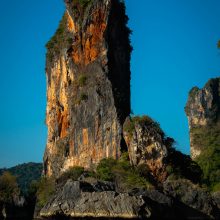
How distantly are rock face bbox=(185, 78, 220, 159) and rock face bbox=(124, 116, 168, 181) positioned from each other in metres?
51.8

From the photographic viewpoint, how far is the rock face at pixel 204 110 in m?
90.8

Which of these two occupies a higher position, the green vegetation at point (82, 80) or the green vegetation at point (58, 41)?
the green vegetation at point (58, 41)

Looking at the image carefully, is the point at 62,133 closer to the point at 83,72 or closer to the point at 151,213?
the point at 83,72

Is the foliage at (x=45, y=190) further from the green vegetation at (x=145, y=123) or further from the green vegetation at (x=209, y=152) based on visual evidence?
the green vegetation at (x=209, y=152)

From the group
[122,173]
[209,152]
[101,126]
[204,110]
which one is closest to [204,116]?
[204,110]

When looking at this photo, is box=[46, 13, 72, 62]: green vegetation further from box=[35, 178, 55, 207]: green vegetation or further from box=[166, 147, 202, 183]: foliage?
box=[166, 147, 202, 183]: foliage

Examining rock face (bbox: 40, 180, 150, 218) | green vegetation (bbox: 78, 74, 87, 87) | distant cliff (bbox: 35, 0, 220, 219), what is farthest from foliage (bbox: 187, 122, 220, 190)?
rock face (bbox: 40, 180, 150, 218)

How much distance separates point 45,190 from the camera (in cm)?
4550

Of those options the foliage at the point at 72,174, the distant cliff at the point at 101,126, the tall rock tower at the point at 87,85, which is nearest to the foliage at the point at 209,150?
the tall rock tower at the point at 87,85

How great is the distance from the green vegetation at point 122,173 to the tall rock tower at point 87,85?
1.45 metres

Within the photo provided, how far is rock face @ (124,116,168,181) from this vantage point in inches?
1463

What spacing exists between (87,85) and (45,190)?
9904mm

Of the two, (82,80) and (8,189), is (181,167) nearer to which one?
(82,80)

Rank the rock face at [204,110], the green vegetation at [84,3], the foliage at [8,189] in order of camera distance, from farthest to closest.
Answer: the rock face at [204,110] < the foliage at [8,189] < the green vegetation at [84,3]
